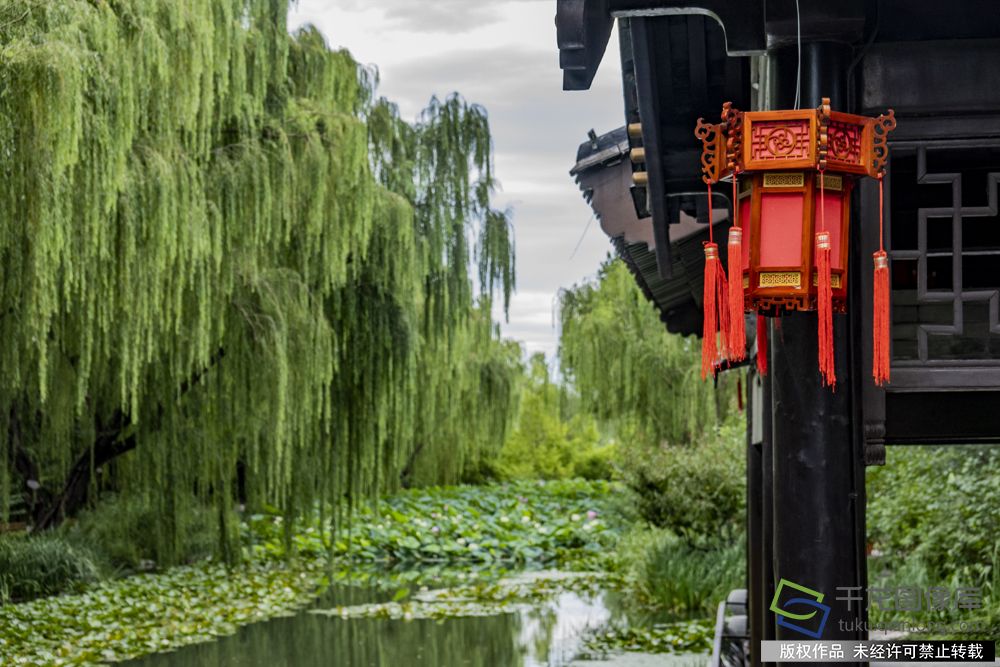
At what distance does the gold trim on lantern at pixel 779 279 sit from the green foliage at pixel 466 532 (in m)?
13.0

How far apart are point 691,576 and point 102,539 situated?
18.3ft

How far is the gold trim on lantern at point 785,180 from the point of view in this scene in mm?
2633

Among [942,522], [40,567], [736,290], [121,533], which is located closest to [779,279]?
[736,290]

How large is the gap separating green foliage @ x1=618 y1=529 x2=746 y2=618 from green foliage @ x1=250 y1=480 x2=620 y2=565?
3719 millimetres

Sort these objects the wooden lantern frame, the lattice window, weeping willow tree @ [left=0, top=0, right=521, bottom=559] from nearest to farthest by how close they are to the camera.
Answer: the wooden lantern frame
the lattice window
weeping willow tree @ [left=0, top=0, right=521, bottom=559]

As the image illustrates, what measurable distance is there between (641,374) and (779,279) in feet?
44.9

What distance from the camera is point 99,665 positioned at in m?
7.77

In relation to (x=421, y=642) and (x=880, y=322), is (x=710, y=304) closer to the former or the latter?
(x=880, y=322)

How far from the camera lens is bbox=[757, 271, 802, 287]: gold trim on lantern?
8.67 ft

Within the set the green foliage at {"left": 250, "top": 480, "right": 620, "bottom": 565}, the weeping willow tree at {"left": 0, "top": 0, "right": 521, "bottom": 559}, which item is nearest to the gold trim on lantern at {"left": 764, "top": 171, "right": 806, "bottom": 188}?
the weeping willow tree at {"left": 0, "top": 0, "right": 521, "bottom": 559}

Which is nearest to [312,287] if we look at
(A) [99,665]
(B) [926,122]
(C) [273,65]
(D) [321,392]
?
(D) [321,392]

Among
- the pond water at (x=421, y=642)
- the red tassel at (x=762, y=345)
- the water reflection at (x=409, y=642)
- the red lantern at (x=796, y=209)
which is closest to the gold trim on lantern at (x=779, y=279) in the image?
the red lantern at (x=796, y=209)

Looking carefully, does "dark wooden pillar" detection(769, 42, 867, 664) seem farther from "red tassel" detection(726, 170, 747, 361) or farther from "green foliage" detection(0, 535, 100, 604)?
"green foliage" detection(0, 535, 100, 604)

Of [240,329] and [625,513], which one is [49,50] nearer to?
[240,329]
